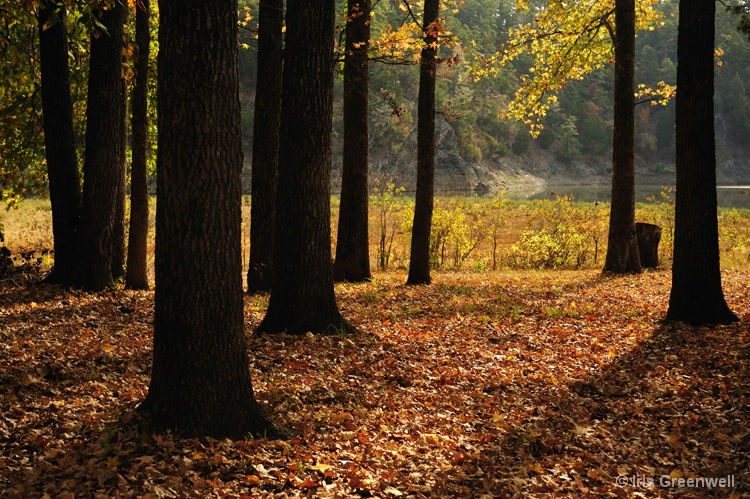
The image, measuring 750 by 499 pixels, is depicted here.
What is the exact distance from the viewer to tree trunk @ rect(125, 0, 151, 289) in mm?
11352

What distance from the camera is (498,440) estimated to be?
17.7 feet

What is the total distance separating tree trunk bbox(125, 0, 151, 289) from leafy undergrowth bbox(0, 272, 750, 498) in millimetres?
1555

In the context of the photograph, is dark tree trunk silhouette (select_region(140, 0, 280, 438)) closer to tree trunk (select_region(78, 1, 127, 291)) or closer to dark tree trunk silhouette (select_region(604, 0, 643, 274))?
tree trunk (select_region(78, 1, 127, 291))

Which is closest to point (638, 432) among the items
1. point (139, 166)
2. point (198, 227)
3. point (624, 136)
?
point (198, 227)

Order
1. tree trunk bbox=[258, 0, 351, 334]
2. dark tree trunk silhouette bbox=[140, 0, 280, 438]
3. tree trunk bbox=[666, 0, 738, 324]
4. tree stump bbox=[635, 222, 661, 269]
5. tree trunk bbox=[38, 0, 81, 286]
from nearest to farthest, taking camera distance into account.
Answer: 1. dark tree trunk silhouette bbox=[140, 0, 280, 438]
2. tree trunk bbox=[258, 0, 351, 334]
3. tree trunk bbox=[666, 0, 738, 324]
4. tree trunk bbox=[38, 0, 81, 286]
5. tree stump bbox=[635, 222, 661, 269]

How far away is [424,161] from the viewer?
12.9 meters

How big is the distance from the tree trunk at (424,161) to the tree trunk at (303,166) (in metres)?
4.80

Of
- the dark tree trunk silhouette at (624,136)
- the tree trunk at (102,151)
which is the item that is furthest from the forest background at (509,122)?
the tree trunk at (102,151)

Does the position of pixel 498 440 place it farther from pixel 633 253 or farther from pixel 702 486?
pixel 633 253

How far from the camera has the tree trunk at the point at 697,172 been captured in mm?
8477

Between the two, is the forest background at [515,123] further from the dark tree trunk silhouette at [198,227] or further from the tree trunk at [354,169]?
the dark tree trunk silhouette at [198,227]

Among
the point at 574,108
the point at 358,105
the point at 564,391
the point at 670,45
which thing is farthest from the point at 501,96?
the point at 564,391

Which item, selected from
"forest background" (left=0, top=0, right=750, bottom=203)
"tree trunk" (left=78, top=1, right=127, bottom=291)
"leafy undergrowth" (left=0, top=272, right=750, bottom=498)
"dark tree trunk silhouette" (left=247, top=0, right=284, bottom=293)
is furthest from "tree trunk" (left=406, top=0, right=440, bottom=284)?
"forest background" (left=0, top=0, right=750, bottom=203)

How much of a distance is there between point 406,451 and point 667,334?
16.2 ft
